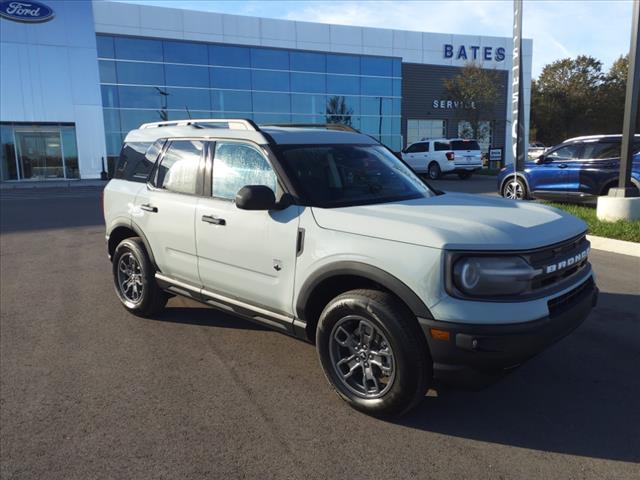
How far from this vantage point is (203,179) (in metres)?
4.36

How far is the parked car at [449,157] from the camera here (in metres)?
23.4

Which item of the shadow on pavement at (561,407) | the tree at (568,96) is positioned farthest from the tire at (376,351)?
the tree at (568,96)

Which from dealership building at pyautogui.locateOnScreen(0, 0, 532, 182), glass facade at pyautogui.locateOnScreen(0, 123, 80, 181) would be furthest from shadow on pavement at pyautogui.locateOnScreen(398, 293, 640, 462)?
glass facade at pyautogui.locateOnScreen(0, 123, 80, 181)

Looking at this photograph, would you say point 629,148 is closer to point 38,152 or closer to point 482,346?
point 482,346

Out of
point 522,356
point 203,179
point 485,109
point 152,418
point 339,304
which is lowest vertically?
point 152,418

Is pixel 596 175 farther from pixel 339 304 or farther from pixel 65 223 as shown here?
pixel 65 223

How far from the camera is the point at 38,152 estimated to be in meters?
29.8

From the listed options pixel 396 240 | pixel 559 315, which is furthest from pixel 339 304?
pixel 559 315

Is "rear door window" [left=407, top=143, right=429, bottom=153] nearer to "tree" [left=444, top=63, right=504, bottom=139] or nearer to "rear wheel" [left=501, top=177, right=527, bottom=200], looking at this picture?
"tree" [left=444, top=63, right=504, bottom=139]

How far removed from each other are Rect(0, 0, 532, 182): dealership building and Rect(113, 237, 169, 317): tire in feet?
89.8

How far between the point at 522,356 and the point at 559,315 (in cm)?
39

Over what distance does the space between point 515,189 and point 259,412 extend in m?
10.6

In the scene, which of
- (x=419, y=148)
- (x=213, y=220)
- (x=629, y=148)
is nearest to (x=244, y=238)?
(x=213, y=220)

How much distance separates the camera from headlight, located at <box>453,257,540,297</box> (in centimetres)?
285
